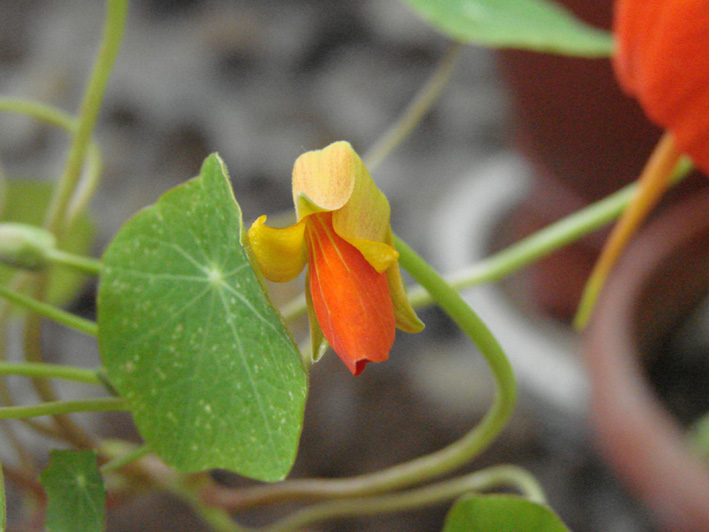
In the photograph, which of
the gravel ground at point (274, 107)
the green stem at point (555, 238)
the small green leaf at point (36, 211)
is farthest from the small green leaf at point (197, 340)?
the gravel ground at point (274, 107)

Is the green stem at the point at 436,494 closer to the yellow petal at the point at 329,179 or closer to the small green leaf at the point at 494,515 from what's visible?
the small green leaf at the point at 494,515

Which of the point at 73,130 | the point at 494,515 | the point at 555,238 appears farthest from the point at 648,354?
the point at 73,130

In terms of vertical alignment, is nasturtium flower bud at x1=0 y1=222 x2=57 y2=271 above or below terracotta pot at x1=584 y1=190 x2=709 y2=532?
above

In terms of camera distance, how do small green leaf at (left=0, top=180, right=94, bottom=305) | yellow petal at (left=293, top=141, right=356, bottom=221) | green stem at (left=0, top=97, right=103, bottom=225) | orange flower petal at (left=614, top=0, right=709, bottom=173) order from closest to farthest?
yellow petal at (left=293, top=141, right=356, bottom=221) < orange flower petal at (left=614, top=0, right=709, bottom=173) < green stem at (left=0, top=97, right=103, bottom=225) < small green leaf at (left=0, top=180, right=94, bottom=305)

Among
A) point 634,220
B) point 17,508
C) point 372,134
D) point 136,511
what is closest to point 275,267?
point 634,220

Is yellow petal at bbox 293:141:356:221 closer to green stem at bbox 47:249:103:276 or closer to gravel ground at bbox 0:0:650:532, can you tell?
green stem at bbox 47:249:103:276

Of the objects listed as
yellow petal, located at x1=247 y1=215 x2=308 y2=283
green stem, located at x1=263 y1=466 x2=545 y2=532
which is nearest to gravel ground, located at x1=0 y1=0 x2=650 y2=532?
green stem, located at x1=263 y1=466 x2=545 y2=532
